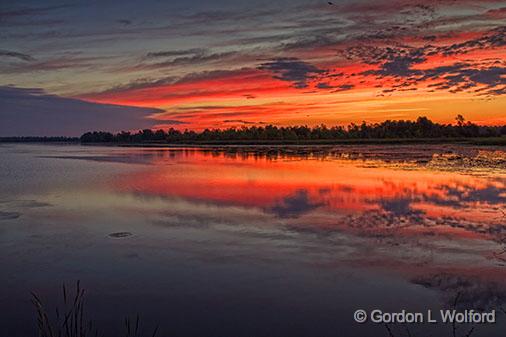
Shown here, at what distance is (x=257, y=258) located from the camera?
311 inches

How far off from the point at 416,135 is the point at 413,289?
104 metres

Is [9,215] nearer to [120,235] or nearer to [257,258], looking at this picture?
[120,235]

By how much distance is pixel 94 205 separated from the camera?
13.8 metres

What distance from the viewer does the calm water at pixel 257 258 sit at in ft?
18.3

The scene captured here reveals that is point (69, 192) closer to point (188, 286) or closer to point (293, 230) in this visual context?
point (293, 230)

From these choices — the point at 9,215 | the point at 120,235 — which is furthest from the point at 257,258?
the point at 9,215

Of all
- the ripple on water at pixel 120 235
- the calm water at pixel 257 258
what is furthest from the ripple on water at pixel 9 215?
the ripple on water at pixel 120 235

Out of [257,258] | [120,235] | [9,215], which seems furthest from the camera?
[9,215]

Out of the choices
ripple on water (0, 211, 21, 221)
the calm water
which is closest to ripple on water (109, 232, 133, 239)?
the calm water

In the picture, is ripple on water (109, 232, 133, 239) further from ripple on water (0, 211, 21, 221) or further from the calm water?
ripple on water (0, 211, 21, 221)

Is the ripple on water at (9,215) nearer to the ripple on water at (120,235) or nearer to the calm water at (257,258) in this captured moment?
the calm water at (257,258)

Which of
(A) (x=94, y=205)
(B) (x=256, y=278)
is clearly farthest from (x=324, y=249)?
(A) (x=94, y=205)

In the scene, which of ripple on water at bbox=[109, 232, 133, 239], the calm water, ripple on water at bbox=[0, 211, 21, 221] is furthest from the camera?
ripple on water at bbox=[0, 211, 21, 221]

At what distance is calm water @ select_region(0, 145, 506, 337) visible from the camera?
5.57 meters
